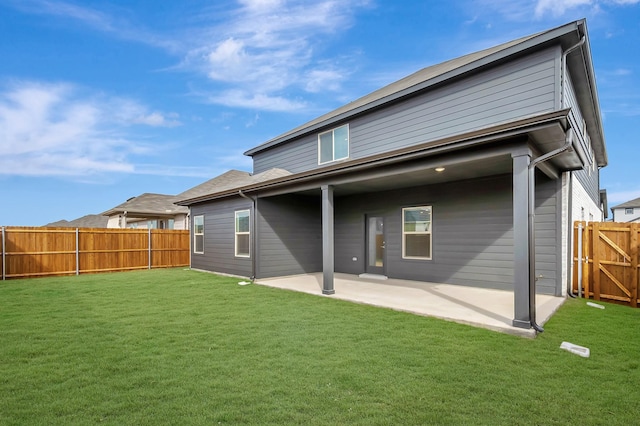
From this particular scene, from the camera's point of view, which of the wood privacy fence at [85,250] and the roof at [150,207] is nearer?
the wood privacy fence at [85,250]

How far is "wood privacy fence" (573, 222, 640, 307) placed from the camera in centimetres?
632

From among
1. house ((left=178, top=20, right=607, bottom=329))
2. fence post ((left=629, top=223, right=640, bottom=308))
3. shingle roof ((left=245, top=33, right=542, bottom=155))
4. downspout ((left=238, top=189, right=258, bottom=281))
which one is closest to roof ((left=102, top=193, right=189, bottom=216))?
shingle roof ((left=245, top=33, right=542, bottom=155))

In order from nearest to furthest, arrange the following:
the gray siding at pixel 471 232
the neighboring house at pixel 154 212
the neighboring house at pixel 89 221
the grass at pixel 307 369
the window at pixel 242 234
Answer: the grass at pixel 307 369 → the gray siding at pixel 471 232 → the window at pixel 242 234 → the neighboring house at pixel 154 212 → the neighboring house at pixel 89 221

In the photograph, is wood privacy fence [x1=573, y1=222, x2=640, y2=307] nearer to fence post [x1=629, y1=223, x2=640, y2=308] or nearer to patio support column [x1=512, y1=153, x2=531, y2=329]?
fence post [x1=629, y1=223, x2=640, y2=308]

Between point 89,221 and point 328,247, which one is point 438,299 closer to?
point 328,247

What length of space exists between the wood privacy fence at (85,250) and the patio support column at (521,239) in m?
12.9

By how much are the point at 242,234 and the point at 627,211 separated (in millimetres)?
48258

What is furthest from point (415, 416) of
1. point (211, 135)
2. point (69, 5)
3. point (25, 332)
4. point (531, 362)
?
point (211, 135)

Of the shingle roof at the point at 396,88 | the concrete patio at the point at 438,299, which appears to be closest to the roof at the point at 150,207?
the shingle roof at the point at 396,88

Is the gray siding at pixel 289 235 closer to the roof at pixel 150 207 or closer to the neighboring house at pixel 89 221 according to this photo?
the roof at pixel 150 207

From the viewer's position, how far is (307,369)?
10.6ft

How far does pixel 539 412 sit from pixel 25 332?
19.8 feet

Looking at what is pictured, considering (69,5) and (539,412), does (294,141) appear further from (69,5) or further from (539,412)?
(539,412)

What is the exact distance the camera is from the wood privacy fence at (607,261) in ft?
20.7
